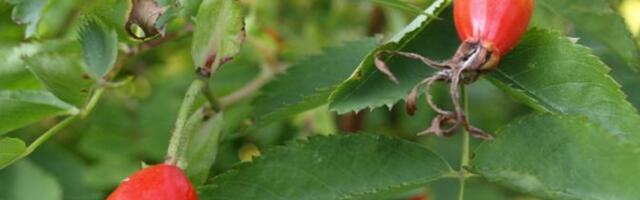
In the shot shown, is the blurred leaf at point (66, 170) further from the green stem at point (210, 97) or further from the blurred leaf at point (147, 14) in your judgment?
the blurred leaf at point (147, 14)

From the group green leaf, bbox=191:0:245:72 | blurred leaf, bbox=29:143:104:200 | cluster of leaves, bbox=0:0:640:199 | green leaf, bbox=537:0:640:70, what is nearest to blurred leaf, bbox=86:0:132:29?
cluster of leaves, bbox=0:0:640:199

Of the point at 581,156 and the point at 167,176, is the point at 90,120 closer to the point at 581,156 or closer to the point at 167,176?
the point at 167,176

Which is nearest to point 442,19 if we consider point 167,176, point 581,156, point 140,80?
point 581,156

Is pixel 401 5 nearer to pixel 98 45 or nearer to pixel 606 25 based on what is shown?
pixel 606 25

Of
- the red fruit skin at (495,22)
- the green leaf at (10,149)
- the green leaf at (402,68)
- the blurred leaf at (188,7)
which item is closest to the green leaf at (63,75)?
the green leaf at (10,149)

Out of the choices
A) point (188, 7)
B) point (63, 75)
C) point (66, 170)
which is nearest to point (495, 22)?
point (188, 7)
